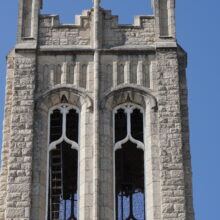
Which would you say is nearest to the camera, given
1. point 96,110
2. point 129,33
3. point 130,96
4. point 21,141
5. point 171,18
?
point 21,141

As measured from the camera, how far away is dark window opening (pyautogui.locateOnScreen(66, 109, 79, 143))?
35094mm

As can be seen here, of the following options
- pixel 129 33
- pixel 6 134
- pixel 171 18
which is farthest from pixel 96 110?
pixel 171 18

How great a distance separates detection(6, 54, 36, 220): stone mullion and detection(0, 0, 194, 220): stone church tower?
0.03 metres

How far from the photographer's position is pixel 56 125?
35.3 meters

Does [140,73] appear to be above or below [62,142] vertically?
above

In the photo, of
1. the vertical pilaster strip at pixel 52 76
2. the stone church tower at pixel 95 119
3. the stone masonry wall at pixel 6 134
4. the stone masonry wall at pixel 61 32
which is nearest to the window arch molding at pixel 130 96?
the stone church tower at pixel 95 119

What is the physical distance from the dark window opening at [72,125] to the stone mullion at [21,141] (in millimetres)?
1148

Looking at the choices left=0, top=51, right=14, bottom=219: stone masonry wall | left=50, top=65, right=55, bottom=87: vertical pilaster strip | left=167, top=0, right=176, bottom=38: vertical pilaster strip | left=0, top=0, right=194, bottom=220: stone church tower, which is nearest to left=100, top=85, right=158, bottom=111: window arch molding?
left=0, top=0, right=194, bottom=220: stone church tower

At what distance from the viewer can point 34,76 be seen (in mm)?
35656

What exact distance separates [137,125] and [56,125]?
92.4 inches

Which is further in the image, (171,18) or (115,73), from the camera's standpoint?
(171,18)

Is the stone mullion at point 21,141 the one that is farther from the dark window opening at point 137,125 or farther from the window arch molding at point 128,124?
the dark window opening at point 137,125

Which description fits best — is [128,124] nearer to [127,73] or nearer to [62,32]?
[127,73]

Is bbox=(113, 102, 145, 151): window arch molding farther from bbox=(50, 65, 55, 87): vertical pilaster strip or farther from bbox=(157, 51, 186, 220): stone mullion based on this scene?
bbox=(50, 65, 55, 87): vertical pilaster strip
